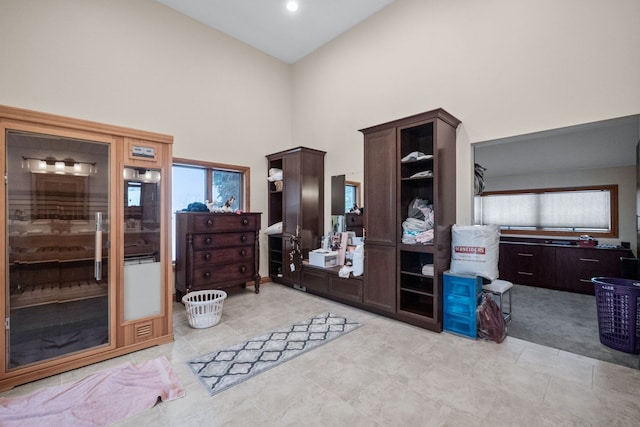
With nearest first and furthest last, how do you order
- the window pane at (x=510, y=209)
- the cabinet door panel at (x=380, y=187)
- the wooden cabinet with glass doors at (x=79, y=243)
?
the wooden cabinet with glass doors at (x=79, y=243) → the cabinet door panel at (x=380, y=187) → the window pane at (x=510, y=209)

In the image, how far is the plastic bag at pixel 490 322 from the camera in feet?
9.16

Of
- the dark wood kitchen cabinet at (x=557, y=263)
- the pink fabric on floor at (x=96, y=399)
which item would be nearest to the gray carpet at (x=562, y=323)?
the dark wood kitchen cabinet at (x=557, y=263)

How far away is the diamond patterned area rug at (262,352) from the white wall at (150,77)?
238 centimetres

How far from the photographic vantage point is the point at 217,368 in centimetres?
232

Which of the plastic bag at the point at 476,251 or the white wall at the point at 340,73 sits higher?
the white wall at the point at 340,73

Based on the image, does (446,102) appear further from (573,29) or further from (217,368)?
(217,368)

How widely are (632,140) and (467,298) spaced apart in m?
3.33

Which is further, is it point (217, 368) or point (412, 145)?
point (412, 145)

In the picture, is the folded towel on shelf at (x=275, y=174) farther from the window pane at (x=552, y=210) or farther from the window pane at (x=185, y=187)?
the window pane at (x=552, y=210)

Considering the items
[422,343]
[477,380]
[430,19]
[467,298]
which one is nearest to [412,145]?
[430,19]

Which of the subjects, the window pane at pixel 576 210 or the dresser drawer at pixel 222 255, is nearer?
the dresser drawer at pixel 222 255

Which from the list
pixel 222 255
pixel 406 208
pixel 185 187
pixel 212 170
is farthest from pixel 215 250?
pixel 406 208

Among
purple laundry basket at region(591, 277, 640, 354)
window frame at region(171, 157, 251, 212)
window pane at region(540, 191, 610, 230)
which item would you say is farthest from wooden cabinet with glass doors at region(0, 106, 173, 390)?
window pane at region(540, 191, 610, 230)

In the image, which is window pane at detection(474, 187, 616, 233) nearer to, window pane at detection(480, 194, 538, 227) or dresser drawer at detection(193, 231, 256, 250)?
window pane at detection(480, 194, 538, 227)
